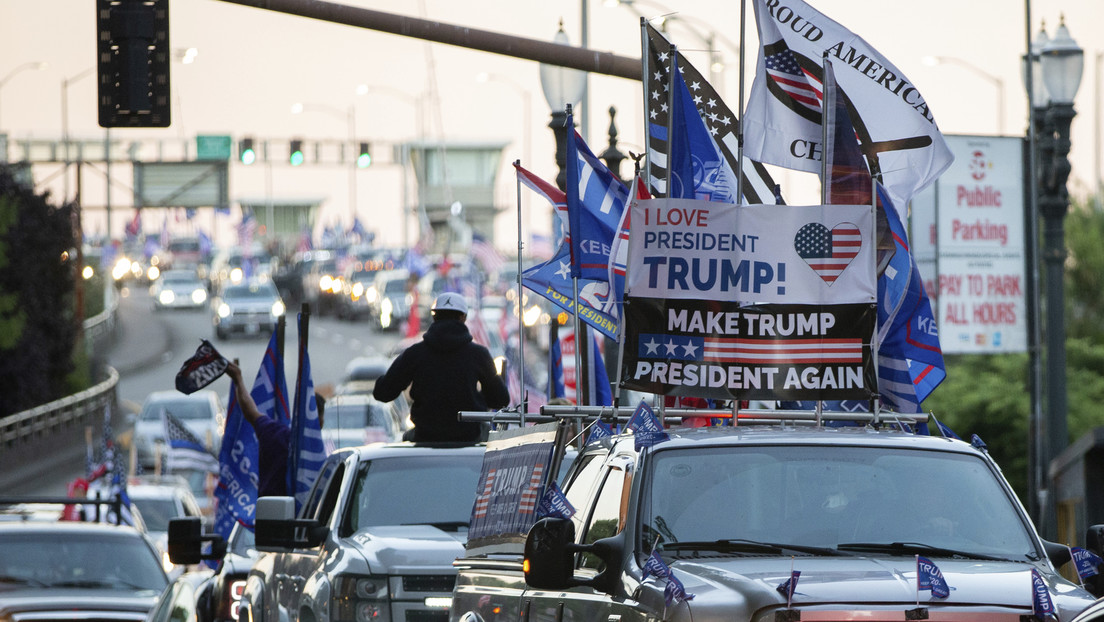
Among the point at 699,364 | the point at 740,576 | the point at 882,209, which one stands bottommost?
the point at 740,576

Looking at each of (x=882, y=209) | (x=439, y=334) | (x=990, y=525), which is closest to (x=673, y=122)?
(x=882, y=209)

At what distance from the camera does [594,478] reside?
791 centimetres

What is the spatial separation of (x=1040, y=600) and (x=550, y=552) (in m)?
1.75

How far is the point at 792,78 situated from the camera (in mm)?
11383

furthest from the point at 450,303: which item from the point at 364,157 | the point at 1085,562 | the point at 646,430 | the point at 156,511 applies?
the point at 364,157

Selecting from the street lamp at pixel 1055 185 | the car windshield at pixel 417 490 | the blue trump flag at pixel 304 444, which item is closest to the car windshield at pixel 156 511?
the street lamp at pixel 1055 185

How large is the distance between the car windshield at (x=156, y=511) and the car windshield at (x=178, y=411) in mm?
14113

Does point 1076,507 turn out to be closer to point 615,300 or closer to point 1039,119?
point 1039,119

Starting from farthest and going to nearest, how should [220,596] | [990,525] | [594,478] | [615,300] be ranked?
[220,596], [615,300], [594,478], [990,525]

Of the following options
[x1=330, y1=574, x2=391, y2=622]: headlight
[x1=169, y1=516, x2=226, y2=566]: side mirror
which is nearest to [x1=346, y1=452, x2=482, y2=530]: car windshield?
[x1=330, y1=574, x2=391, y2=622]: headlight

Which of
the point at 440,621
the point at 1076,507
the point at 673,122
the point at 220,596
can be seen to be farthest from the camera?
the point at 1076,507

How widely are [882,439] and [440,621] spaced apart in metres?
3.33

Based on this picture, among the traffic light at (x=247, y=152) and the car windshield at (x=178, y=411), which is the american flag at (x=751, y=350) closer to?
the car windshield at (x=178, y=411)

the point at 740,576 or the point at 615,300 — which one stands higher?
the point at 615,300
